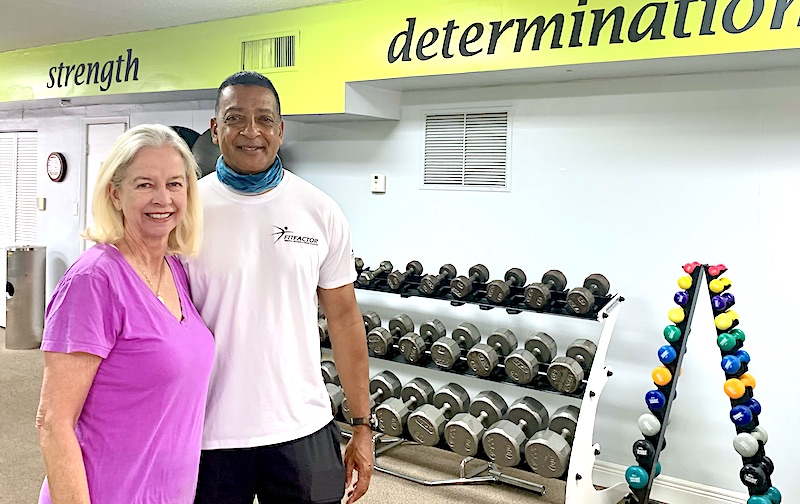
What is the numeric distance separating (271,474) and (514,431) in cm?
174

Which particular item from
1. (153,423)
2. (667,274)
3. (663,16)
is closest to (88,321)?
(153,423)

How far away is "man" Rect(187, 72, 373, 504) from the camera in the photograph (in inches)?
51.3

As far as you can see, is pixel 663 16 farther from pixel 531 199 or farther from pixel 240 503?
pixel 240 503

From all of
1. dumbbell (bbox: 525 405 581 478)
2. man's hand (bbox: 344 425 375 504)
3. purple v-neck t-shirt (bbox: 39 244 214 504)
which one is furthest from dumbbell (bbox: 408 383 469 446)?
purple v-neck t-shirt (bbox: 39 244 214 504)

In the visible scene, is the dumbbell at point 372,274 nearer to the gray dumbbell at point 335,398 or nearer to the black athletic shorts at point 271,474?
the gray dumbbell at point 335,398

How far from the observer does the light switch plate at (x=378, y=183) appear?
3.81 metres

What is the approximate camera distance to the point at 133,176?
1173mm

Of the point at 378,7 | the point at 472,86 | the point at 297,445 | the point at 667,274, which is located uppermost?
the point at 378,7

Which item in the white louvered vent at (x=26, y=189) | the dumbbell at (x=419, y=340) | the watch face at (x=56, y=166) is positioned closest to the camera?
the dumbbell at (x=419, y=340)

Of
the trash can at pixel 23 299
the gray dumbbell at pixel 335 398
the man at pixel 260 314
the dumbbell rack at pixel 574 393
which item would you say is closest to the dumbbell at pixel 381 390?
the gray dumbbell at pixel 335 398

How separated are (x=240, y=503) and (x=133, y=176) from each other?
2.12ft

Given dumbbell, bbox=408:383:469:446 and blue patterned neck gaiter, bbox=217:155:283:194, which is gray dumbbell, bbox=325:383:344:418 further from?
blue patterned neck gaiter, bbox=217:155:283:194

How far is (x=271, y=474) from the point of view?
Result: 1.33 m

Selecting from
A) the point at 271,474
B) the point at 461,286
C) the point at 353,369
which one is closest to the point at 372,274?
the point at 461,286
